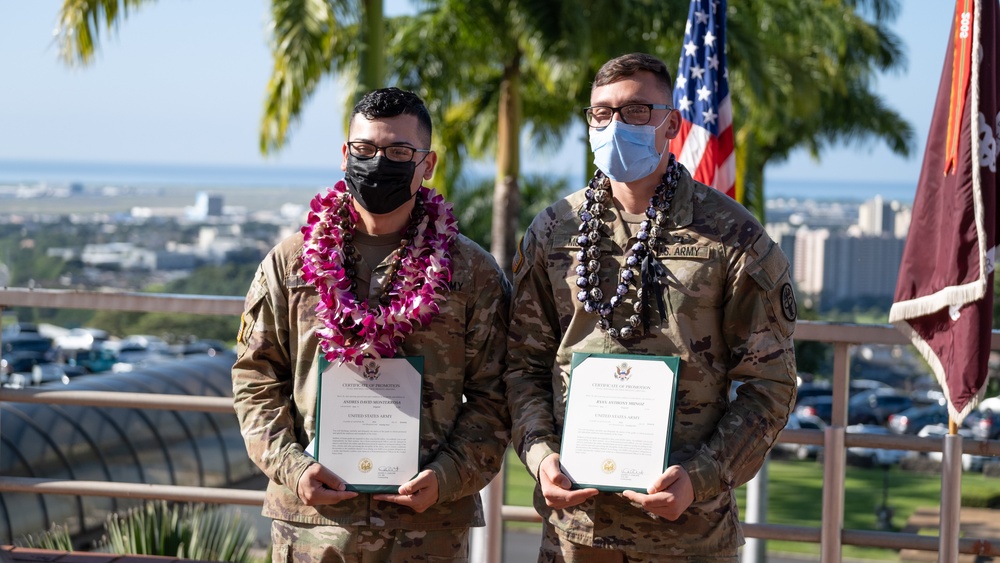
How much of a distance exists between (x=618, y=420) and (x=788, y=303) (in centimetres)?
55

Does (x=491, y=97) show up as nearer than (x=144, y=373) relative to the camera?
No

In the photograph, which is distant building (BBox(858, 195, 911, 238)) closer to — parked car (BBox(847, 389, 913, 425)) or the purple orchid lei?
parked car (BBox(847, 389, 913, 425))

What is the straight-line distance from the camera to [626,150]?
282cm

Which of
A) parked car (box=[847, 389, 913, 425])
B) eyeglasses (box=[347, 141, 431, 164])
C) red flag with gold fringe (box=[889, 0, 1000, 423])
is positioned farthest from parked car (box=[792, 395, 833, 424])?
eyeglasses (box=[347, 141, 431, 164])

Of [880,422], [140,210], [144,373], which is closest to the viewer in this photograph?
[144,373]

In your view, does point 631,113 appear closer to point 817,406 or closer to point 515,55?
point 515,55

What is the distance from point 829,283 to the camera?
58375 millimetres

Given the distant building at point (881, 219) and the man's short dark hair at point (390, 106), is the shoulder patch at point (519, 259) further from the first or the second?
the distant building at point (881, 219)

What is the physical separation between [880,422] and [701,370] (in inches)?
1477

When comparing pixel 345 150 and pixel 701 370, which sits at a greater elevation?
pixel 345 150

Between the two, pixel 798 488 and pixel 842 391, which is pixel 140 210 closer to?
pixel 798 488

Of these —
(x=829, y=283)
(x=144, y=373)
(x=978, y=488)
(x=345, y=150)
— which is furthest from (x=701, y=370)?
(x=829, y=283)

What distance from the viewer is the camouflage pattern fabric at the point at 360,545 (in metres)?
2.95

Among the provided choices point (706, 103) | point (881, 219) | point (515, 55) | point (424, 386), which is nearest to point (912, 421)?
point (515, 55)
